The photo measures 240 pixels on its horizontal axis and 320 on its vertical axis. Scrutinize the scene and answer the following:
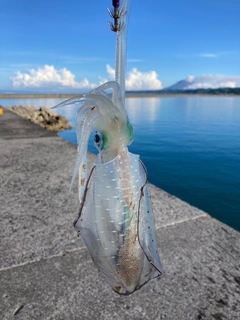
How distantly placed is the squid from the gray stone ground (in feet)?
2.47

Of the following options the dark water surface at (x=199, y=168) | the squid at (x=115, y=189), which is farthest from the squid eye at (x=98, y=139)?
the dark water surface at (x=199, y=168)

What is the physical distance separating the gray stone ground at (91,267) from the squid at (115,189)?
75 cm

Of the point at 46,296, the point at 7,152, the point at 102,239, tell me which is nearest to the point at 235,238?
the point at 46,296

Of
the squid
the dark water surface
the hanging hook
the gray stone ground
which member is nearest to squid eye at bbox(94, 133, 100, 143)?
the squid

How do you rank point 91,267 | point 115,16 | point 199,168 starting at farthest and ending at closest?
point 199,168
point 91,267
point 115,16

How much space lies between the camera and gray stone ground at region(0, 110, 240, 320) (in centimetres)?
197

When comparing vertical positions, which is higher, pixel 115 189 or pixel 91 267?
pixel 115 189

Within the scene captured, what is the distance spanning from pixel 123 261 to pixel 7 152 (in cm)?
537

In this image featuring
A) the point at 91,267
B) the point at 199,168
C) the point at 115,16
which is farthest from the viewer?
the point at 199,168

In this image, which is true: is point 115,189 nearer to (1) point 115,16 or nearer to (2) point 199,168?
(1) point 115,16

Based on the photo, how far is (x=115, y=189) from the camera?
125cm

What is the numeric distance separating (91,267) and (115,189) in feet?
4.50

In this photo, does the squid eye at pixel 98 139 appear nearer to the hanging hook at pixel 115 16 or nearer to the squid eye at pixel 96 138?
the squid eye at pixel 96 138

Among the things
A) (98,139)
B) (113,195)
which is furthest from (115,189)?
(98,139)
